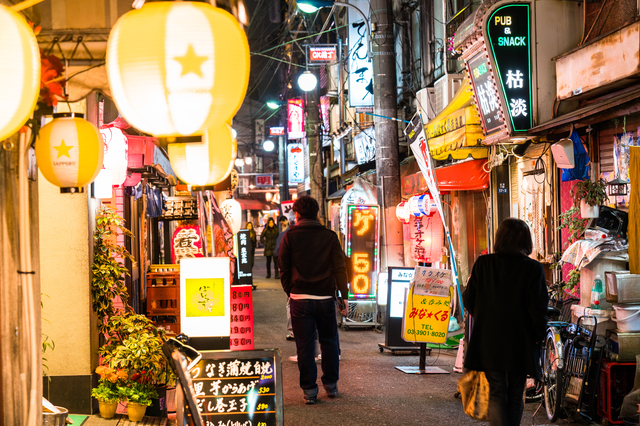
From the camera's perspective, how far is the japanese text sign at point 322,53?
22.2 meters

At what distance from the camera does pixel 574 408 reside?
7.55 m

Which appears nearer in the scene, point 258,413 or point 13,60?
point 13,60

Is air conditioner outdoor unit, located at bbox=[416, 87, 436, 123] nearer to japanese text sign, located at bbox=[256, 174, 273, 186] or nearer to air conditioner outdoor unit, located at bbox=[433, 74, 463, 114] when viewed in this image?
air conditioner outdoor unit, located at bbox=[433, 74, 463, 114]

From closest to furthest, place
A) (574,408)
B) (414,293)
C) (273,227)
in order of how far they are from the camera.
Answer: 1. (574,408)
2. (414,293)
3. (273,227)

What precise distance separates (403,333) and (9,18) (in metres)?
8.01

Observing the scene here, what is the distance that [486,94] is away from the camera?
36.0 feet

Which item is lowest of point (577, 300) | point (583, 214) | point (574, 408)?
point (574, 408)

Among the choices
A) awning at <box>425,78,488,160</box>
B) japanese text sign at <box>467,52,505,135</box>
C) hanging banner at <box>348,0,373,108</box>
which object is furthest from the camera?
hanging banner at <box>348,0,373,108</box>

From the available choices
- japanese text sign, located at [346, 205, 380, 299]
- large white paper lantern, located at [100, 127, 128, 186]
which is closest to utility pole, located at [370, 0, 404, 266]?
japanese text sign, located at [346, 205, 380, 299]

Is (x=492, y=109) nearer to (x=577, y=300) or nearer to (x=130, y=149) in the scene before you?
(x=577, y=300)

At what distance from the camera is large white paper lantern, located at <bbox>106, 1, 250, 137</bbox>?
142 inches

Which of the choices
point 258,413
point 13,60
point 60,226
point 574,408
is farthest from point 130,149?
point 574,408

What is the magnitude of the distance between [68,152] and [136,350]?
11.2ft

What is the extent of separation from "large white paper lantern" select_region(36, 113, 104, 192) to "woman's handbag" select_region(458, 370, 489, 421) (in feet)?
13.2
